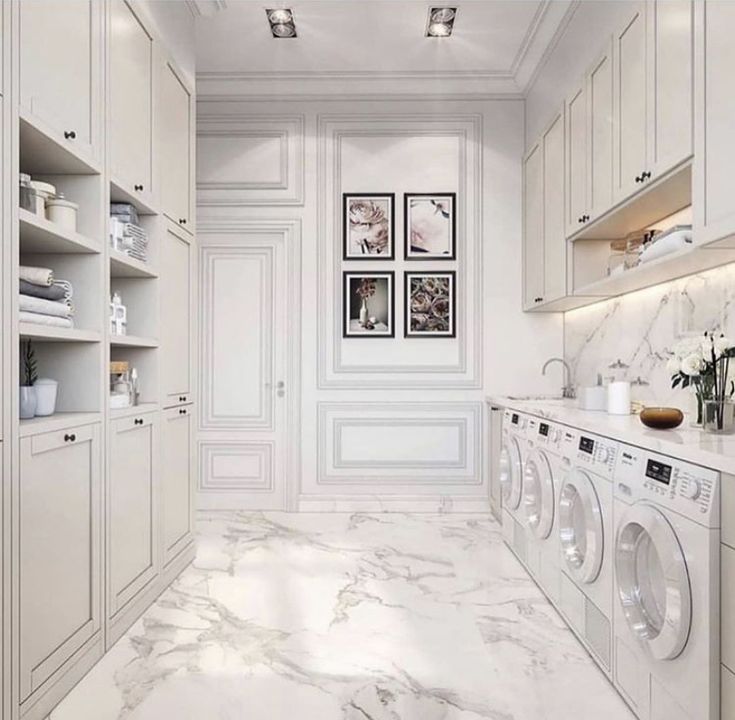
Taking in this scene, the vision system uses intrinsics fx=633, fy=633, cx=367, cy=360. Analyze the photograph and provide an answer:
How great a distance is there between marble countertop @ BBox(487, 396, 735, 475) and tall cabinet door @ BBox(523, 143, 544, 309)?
143cm

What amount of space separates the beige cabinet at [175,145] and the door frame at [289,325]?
1.22 meters

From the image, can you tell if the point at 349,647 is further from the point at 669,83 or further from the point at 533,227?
the point at 533,227

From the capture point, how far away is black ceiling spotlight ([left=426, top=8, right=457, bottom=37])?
3.69m

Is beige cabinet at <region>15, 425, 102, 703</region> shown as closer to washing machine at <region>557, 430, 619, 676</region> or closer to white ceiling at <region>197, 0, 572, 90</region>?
washing machine at <region>557, 430, 619, 676</region>

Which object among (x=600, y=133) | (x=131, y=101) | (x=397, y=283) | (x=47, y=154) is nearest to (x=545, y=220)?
(x=600, y=133)

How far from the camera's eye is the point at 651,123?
8.19 feet

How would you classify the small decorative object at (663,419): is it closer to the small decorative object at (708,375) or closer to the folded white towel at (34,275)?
the small decorative object at (708,375)

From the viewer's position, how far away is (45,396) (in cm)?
Answer: 216

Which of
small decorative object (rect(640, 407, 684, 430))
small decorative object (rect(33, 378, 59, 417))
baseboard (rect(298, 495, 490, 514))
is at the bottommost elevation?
baseboard (rect(298, 495, 490, 514))

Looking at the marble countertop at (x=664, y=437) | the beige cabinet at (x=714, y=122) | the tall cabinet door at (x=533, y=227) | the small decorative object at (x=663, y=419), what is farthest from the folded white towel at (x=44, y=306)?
the tall cabinet door at (x=533, y=227)

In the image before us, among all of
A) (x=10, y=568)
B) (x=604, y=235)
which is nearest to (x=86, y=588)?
(x=10, y=568)

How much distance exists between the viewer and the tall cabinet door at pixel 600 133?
9.63 ft

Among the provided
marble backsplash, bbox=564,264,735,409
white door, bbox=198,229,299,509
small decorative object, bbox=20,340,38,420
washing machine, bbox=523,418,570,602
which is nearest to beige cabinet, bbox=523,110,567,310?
marble backsplash, bbox=564,264,735,409

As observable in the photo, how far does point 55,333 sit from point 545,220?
3068 millimetres
